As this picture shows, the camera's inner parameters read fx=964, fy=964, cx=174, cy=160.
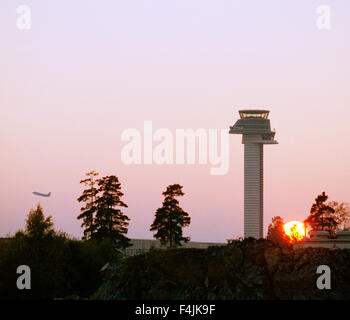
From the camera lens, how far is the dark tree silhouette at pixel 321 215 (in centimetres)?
15088

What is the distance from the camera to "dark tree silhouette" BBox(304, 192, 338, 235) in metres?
151

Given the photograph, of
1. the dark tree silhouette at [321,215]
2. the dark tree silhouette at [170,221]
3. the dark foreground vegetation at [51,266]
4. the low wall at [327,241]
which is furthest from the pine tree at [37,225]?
the dark tree silhouette at [321,215]

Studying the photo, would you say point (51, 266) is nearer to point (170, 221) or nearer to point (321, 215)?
point (170, 221)

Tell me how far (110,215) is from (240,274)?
62914 millimetres

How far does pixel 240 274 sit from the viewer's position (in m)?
62.2

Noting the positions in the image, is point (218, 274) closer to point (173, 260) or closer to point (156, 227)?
point (173, 260)

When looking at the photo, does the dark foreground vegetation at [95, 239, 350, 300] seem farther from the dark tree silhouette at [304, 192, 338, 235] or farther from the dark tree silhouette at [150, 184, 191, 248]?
the dark tree silhouette at [304, 192, 338, 235]

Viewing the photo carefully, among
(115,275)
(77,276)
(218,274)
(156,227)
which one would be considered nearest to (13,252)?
(77,276)

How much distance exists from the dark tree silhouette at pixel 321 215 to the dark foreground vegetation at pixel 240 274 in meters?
87.3

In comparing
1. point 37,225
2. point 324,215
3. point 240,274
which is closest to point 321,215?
point 324,215

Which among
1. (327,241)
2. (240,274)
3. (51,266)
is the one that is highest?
(327,241)

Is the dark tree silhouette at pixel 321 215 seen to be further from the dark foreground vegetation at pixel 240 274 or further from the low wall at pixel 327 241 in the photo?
the dark foreground vegetation at pixel 240 274
